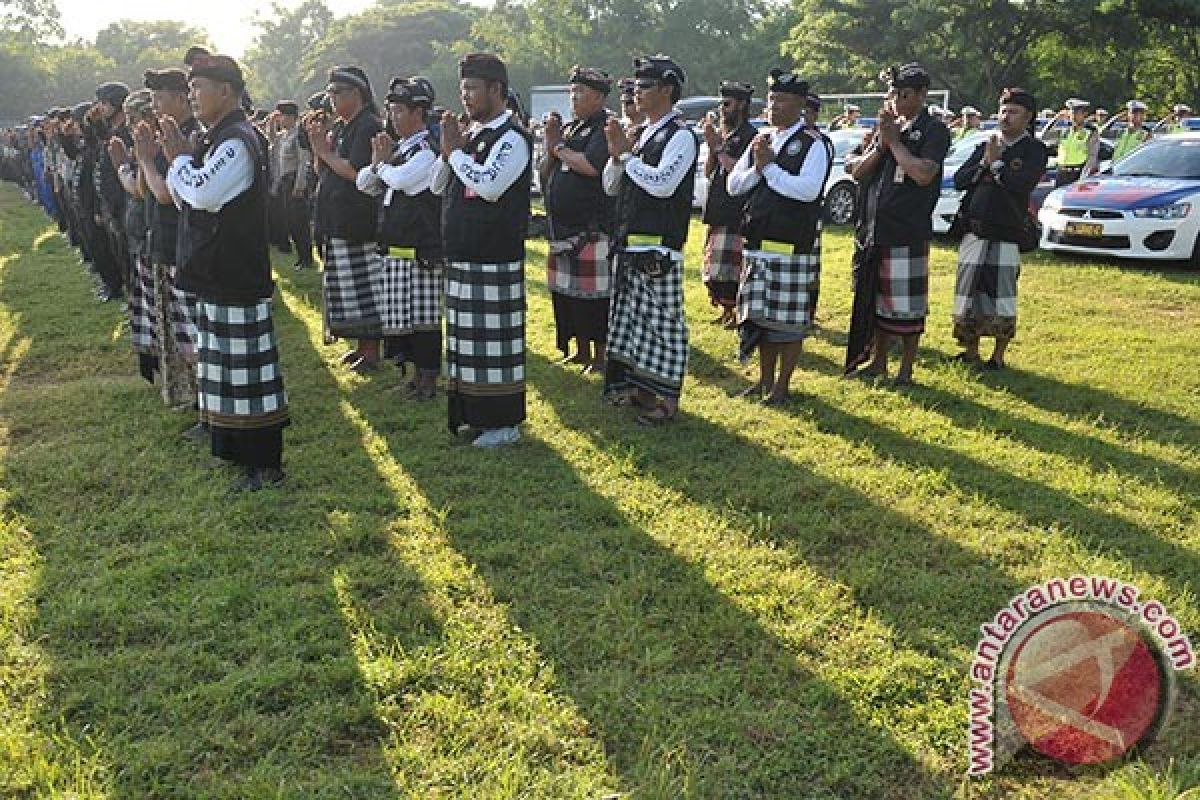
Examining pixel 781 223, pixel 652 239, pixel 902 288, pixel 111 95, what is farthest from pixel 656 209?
pixel 111 95

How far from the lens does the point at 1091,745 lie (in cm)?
283

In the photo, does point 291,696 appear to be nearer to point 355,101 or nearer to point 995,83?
point 355,101

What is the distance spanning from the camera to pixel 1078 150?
13320 millimetres

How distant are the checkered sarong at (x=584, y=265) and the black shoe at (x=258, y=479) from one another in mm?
2507

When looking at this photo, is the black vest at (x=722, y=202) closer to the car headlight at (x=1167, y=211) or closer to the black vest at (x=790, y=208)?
the black vest at (x=790, y=208)

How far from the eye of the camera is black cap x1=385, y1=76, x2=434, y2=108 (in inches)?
232

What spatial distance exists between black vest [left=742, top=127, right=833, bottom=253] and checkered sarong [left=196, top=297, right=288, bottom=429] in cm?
284

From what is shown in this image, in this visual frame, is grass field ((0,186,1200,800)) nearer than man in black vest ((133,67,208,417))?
Yes

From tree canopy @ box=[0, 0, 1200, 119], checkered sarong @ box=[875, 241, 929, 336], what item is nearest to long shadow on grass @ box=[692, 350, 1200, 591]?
checkered sarong @ box=[875, 241, 929, 336]

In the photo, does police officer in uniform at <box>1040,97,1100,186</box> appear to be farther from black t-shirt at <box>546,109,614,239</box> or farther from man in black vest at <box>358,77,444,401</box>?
A: man in black vest at <box>358,77,444,401</box>

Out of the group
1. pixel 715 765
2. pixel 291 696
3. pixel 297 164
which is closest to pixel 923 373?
pixel 715 765

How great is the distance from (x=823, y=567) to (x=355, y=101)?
414 centimetres

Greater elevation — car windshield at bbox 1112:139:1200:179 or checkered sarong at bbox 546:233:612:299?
car windshield at bbox 1112:139:1200:179

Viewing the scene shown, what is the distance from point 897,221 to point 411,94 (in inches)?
120
